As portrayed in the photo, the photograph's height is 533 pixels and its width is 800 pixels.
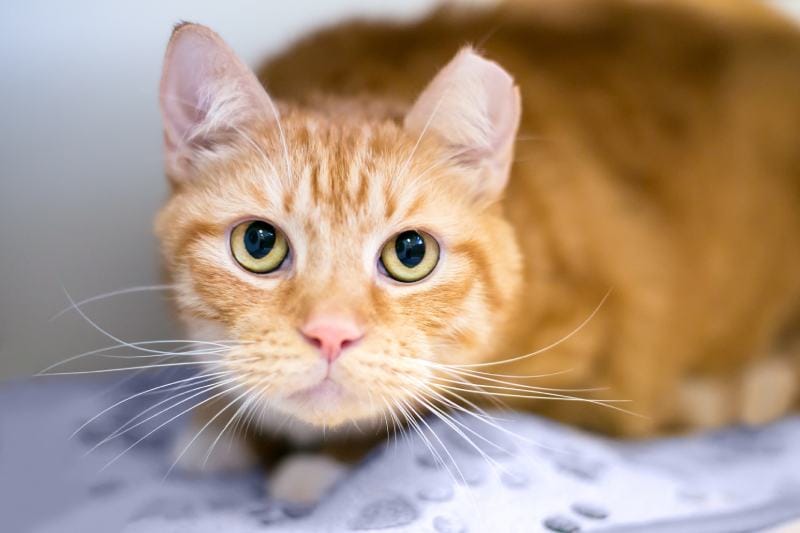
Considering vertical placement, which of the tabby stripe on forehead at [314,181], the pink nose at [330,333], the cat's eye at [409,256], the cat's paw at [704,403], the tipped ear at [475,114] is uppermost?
the tipped ear at [475,114]

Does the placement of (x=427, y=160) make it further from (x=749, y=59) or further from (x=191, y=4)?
(x=749, y=59)

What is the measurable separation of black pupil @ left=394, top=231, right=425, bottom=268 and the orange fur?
0.02m

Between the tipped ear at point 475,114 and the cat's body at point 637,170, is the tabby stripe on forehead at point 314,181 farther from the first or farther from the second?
the cat's body at point 637,170

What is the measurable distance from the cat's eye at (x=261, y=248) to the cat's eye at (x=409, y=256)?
0.15 meters

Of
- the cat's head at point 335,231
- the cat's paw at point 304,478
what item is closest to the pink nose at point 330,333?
the cat's head at point 335,231

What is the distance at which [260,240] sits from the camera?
3.96 ft

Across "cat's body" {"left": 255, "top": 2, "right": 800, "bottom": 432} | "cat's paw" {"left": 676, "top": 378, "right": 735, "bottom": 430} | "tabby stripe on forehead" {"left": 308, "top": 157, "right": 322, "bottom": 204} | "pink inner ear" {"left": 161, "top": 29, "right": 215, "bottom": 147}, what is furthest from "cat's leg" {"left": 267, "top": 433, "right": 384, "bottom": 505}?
"cat's paw" {"left": 676, "top": 378, "right": 735, "bottom": 430}

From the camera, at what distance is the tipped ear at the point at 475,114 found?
1191 millimetres

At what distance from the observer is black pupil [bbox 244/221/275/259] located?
1206 mm

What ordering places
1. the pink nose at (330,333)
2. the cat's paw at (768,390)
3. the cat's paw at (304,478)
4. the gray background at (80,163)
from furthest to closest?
1. the cat's paw at (768,390)
2. the gray background at (80,163)
3. the cat's paw at (304,478)
4. the pink nose at (330,333)

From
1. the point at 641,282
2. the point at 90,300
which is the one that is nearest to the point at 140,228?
the point at 90,300

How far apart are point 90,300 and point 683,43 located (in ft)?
4.50

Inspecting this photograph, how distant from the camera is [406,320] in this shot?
1179 millimetres

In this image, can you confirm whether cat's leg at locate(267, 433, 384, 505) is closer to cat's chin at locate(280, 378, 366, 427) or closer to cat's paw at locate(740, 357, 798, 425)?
cat's chin at locate(280, 378, 366, 427)
